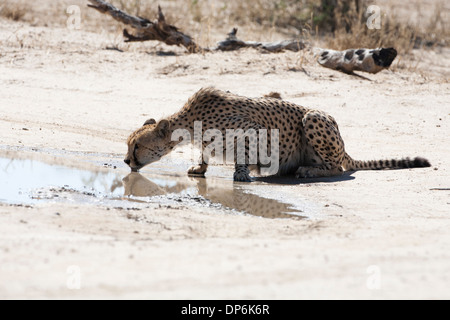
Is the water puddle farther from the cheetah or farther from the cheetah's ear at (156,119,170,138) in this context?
the cheetah's ear at (156,119,170,138)

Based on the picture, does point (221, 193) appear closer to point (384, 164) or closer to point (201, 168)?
point (201, 168)

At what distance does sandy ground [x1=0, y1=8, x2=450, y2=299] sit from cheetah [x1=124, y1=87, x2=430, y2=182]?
280 mm

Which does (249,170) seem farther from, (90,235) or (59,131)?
(90,235)

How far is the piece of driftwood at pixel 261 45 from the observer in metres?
12.2

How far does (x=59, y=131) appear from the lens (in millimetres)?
8172

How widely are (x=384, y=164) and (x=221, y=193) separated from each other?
2.10 m

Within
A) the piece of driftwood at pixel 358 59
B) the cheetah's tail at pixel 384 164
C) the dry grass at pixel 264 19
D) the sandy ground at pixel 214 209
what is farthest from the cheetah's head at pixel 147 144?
the dry grass at pixel 264 19

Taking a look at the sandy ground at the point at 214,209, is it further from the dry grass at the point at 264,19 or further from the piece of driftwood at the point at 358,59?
the dry grass at the point at 264,19

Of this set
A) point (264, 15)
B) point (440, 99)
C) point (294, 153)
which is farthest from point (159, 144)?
point (264, 15)

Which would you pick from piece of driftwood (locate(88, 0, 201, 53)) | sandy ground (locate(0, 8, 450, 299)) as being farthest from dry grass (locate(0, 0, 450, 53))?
sandy ground (locate(0, 8, 450, 299))

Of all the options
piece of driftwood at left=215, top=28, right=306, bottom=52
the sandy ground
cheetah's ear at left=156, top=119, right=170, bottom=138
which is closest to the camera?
the sandy ground

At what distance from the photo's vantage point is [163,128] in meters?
7.02

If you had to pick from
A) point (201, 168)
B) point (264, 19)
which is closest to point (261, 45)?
point (264, 19)

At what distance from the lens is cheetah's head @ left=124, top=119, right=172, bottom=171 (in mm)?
6957
